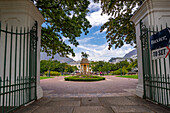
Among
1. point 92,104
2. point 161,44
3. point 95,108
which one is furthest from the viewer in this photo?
point 92,104

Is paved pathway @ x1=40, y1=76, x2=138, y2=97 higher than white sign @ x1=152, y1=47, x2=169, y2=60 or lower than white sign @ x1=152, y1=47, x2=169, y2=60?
lower

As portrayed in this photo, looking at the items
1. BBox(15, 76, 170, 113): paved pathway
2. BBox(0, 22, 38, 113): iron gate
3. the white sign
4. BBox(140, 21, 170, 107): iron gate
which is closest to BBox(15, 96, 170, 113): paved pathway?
BBox(15, 76, 170, 113): paved pathway

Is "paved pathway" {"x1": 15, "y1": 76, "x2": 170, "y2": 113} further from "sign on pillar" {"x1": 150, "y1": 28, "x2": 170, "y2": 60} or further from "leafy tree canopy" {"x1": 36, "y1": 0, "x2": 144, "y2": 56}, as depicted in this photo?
"leafy tree canopy" {"x1": 36, "y1": 0, "x2": 144, "y2": 56}

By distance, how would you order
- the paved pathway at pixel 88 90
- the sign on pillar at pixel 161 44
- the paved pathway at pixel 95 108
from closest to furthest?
the paved pathway at pixel 95 108
the sign on pillar at pixel 161 44
the paved pathway at pixel 88 90

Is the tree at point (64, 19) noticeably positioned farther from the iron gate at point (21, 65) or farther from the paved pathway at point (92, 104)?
the paved pathway at point (92, 104)

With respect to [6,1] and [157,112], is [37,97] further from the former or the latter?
[157,112]

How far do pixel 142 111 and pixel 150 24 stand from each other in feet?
10.9

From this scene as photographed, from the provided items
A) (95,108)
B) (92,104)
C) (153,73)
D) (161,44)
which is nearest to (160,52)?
(161,44)

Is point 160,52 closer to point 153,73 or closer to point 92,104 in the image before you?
point 153,73

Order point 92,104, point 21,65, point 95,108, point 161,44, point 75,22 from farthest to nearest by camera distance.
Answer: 1. point 75,22
2. point 21,65
3. point 92,104
4. point 161,44
5. point 95,108

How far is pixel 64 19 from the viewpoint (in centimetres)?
687

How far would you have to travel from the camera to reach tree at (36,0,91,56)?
6215 millimetres

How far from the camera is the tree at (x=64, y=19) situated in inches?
245

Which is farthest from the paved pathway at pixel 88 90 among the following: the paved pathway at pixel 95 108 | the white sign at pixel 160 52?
the white sign at pixel 160 52
